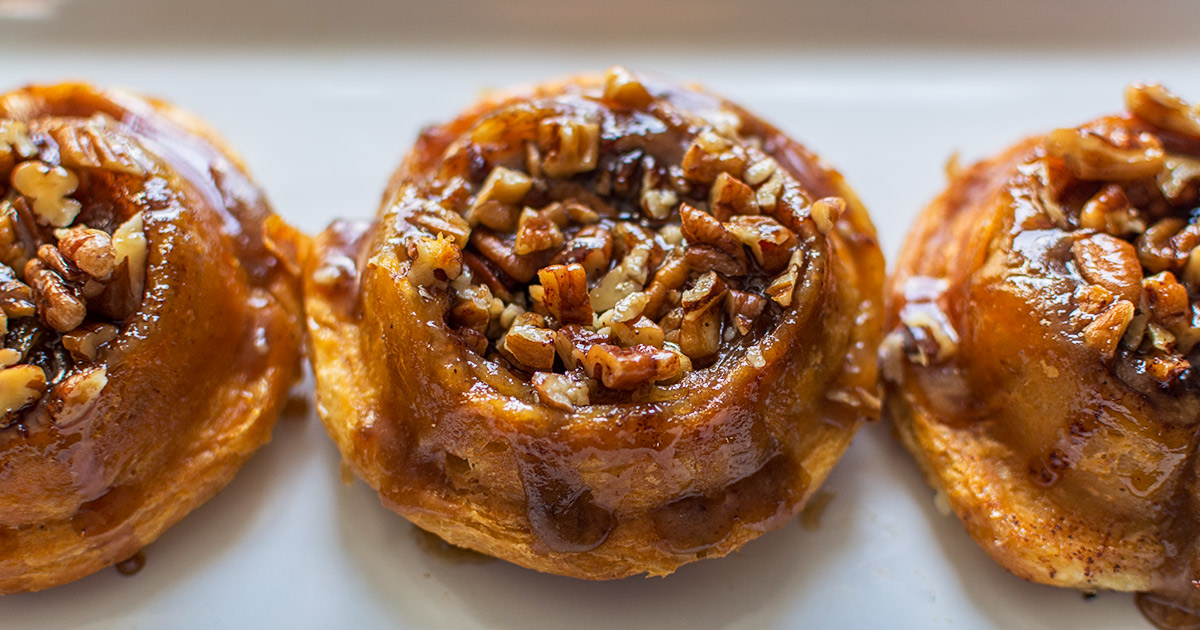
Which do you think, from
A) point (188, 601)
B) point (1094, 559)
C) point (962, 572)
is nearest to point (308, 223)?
point (188, 601)

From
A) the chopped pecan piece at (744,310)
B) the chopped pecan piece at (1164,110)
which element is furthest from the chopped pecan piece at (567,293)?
the chopped pecan piece at (1164,110)

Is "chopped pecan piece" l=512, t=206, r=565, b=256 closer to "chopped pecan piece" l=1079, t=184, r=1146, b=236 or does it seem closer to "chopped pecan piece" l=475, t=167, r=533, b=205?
"chopped pecan piece" l=475, t=167, r=533, b=205

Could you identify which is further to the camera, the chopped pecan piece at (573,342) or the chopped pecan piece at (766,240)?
the chopped pecan piece at (766,240)

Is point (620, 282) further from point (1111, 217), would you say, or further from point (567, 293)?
point (1111, 217)

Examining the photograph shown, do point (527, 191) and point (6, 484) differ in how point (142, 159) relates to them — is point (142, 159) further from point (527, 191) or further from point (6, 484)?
point (527, 191)

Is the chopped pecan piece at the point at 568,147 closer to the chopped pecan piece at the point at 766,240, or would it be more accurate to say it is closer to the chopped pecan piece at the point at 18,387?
the chopped pecan piece at the point at 766,240

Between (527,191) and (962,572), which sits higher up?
(527,191)
